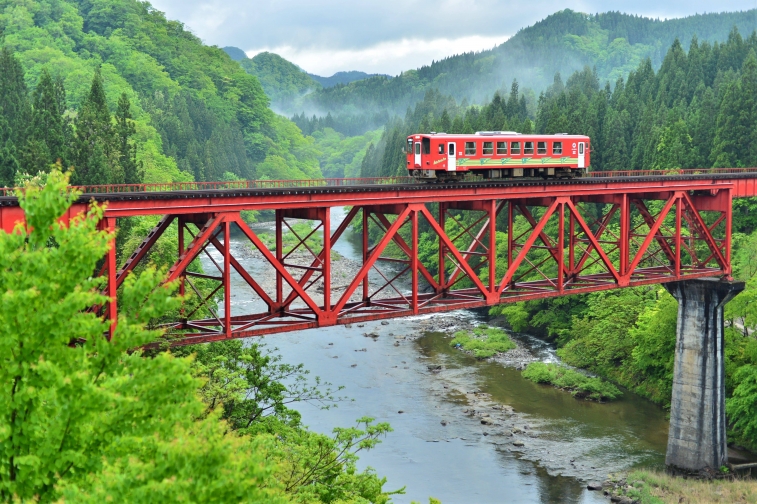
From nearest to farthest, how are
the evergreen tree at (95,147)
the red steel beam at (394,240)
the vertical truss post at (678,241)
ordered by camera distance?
the red steel beam at (394,240) → the vertical truss post at (678,241) → the evergreen tree at (95,147)

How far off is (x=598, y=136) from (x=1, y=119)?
67.2 meters

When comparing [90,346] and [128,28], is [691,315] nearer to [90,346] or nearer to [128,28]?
[90,346]

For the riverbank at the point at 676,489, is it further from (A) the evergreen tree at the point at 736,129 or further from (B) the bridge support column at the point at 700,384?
(A) the evergreen tree at the point at 736,129

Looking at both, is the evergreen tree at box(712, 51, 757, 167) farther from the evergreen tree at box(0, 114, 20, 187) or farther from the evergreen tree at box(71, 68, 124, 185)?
the evergreen tree at box(0, 114, 20, 187)

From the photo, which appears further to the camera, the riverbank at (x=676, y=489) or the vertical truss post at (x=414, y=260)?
the riverbank at (x=676, y=489)

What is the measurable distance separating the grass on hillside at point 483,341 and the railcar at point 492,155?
26528 mm

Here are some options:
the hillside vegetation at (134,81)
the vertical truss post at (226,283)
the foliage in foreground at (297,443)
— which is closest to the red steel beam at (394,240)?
the vertical truss post at (226,283)

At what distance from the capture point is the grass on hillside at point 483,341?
2921 inches

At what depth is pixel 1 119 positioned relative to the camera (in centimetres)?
8912

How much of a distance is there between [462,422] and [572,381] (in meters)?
12.5

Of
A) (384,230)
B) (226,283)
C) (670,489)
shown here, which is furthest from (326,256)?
(670,489)

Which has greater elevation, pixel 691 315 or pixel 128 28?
pixel 128 28

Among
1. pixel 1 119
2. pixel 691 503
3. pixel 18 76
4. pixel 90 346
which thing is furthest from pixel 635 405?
pixel 18 76

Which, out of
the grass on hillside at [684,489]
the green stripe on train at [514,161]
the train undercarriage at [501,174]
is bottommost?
the grass on hillside at [684,489]
